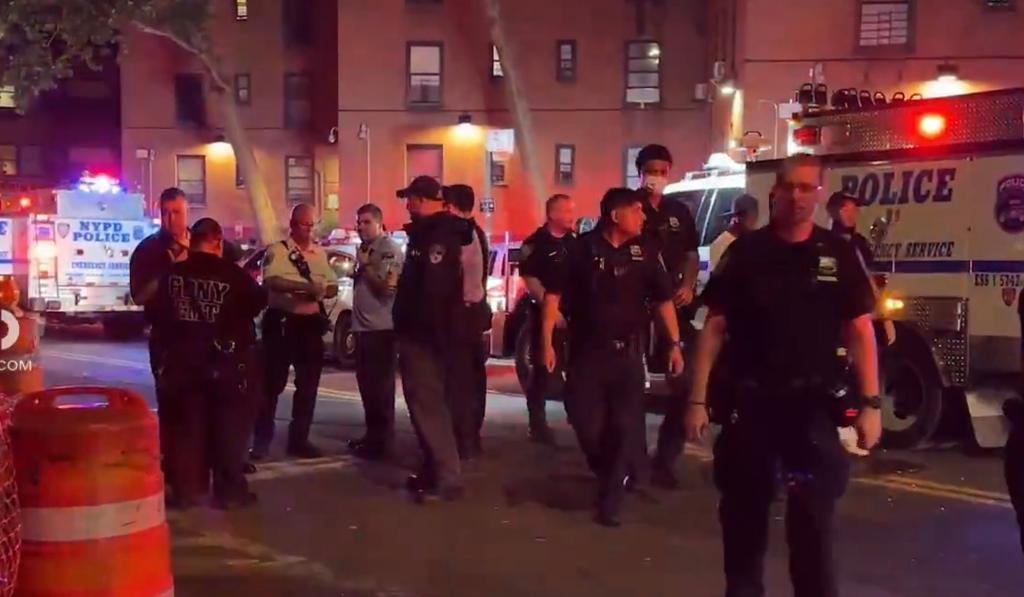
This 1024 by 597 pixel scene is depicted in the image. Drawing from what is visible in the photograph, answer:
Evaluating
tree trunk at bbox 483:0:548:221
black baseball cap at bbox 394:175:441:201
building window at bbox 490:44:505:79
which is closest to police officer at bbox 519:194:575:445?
black baseball cap at bbox 394:175:441:201

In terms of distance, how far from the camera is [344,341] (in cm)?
1555

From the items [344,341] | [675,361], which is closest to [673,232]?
[675,361]

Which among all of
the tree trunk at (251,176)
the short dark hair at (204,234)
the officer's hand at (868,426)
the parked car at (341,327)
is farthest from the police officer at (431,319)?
the tree trunk at (251,176)

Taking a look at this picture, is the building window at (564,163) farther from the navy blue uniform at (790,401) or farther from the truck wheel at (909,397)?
the navy blue uniform at (790,401)

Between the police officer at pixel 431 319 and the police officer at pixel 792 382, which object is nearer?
the police officer at pixel 792 382

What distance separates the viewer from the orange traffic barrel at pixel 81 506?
13.6 feet

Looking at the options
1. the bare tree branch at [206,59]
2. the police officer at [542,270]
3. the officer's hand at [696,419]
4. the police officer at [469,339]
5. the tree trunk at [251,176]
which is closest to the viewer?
the officer's hand at [696,419]

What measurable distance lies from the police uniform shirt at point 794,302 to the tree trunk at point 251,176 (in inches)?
1022

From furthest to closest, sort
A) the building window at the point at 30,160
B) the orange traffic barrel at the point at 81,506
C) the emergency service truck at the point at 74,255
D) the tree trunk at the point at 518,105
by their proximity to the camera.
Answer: the building window at the point at 30,160 < the tree trunk at the point at 518,105 < the emergency service truck at the point at 74,255 < the orange traffic barrel at the point at 81,506

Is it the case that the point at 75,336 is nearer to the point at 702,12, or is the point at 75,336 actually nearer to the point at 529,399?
the point at 529,399

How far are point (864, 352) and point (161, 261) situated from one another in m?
4.35

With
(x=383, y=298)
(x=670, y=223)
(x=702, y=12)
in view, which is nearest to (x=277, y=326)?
(x=383, y=298)

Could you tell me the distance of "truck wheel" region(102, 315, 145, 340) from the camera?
2141 centimetres

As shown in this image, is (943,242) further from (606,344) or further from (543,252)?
(606,344)
